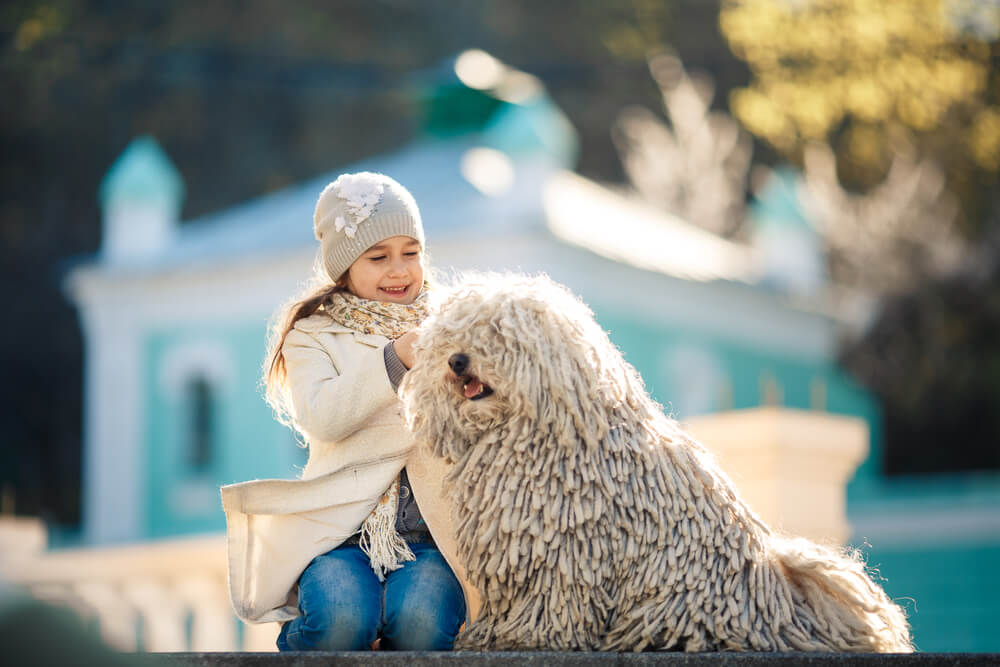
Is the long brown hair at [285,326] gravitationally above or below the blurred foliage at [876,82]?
below

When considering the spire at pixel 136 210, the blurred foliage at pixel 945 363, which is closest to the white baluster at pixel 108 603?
the spire at pixel 136 210

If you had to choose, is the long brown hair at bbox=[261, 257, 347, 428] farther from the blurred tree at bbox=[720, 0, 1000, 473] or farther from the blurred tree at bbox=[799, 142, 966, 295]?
the blurred tree at bbox=[799, 142, 966, 295]

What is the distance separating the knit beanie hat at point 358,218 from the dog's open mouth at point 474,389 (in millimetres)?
493

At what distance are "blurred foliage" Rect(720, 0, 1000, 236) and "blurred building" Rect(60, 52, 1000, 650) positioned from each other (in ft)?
23.6

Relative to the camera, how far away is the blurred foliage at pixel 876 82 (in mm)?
21797

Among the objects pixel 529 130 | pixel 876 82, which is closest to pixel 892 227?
pixel 876 82

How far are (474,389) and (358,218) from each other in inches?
23.4

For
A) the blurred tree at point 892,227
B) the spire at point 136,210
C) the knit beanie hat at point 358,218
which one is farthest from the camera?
the blurred tree at point 892,227

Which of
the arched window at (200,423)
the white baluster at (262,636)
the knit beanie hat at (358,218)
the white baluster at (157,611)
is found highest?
the arched window at (200,423)

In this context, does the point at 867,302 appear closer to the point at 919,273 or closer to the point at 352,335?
the point at 919,273

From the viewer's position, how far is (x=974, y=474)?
18.6m

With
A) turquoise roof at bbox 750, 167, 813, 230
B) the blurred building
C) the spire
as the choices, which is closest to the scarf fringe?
the blurred building

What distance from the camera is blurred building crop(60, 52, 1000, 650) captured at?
46.2 feet

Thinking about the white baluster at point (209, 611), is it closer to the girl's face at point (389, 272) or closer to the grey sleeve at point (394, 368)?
the girl's face at point (389, 272)
